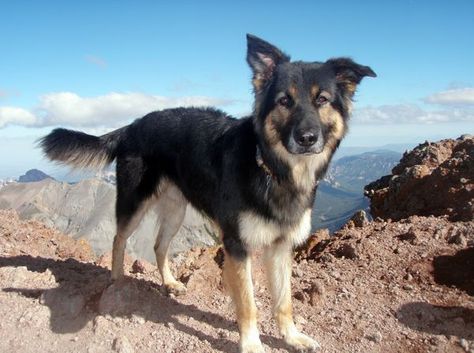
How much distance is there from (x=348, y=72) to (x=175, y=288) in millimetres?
3546

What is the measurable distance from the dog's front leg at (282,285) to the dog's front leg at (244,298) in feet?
1.29

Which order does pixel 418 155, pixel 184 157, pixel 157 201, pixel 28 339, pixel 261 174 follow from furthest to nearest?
pixel 418 155 → pixel 157 201 → pixel 184 157 → pixel 28 339 → pixel 261 174

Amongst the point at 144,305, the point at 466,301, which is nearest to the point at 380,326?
the point at 466,301

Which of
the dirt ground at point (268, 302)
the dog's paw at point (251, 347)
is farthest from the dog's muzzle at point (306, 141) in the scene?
the dirt ground at point (268, 302)

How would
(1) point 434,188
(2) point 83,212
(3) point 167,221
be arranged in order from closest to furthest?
(3) point 167,221 < (1) point 434,188 < (2) point 83,212

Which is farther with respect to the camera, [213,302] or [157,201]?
[157,201]

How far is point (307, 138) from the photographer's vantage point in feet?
13.8

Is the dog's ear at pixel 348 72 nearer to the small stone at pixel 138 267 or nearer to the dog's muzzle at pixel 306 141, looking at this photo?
the dog's muzzle at pixel 306 141

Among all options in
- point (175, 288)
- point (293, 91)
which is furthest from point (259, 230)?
point (175, 288)

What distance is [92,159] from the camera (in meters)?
6.63

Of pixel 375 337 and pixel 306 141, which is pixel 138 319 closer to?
pixel 375 337

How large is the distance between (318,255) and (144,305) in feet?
10.4

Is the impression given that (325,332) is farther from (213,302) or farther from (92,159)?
(92,159)

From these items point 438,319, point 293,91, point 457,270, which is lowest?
point 438,319
